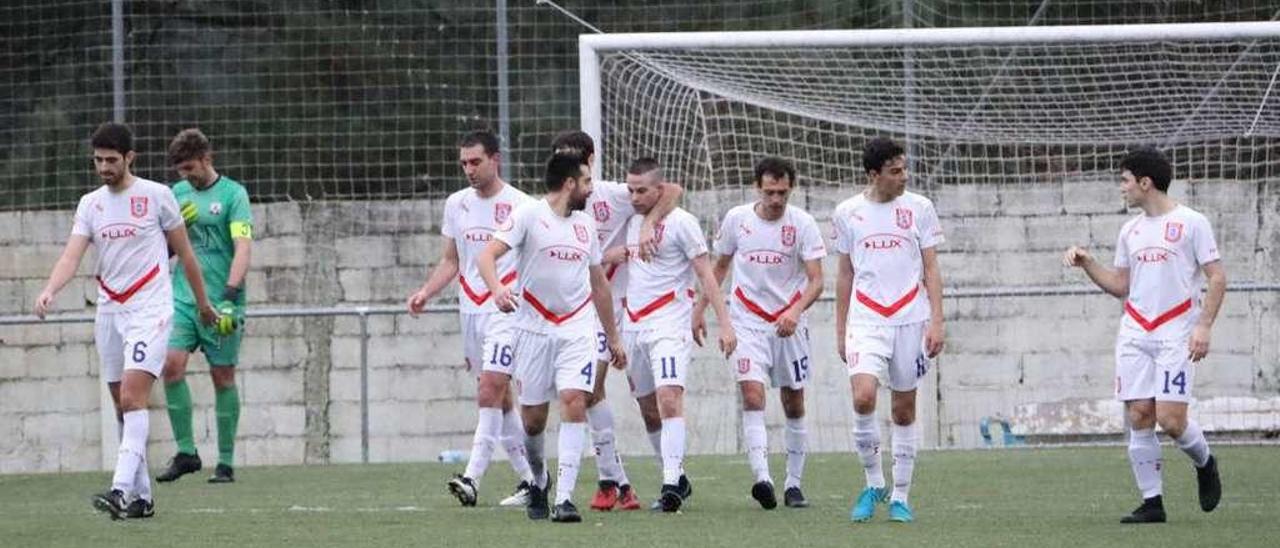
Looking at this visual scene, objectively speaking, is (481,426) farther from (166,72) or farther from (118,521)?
(166,72)

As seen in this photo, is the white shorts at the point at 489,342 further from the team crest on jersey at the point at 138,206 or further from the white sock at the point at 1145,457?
the white sock at the point at 1145,457

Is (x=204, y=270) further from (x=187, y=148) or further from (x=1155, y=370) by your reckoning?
(x=1155, y=370)

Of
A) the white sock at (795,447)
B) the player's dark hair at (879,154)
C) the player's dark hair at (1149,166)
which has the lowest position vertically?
the white sock at (795,447)

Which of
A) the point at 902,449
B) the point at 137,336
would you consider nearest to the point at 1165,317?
the point at 902,449

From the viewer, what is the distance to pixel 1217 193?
65.7 feet

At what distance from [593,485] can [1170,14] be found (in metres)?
8.02

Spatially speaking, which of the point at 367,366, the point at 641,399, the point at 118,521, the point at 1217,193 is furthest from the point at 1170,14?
the point at 118,521

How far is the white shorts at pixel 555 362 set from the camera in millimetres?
12109

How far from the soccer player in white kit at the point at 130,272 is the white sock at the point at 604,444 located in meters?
2.27

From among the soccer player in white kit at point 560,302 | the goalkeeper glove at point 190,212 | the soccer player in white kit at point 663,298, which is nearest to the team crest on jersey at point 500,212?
the soccer player in white kit at point 663,298

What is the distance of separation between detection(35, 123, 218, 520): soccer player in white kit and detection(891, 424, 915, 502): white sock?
3663 millimetres

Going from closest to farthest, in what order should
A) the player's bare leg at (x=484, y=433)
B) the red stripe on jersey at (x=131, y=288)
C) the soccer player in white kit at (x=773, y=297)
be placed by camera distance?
the red stripe on jersey at (x=131, y=288) < the player's bare leg at (x=484, y=433) < the soccer player in white kit at (x=773, y=297)

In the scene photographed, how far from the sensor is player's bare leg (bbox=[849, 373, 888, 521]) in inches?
478

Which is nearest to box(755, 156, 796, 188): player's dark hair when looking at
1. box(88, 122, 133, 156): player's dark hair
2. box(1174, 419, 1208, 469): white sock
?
box(1174, 419, 1208, 469): white sock
